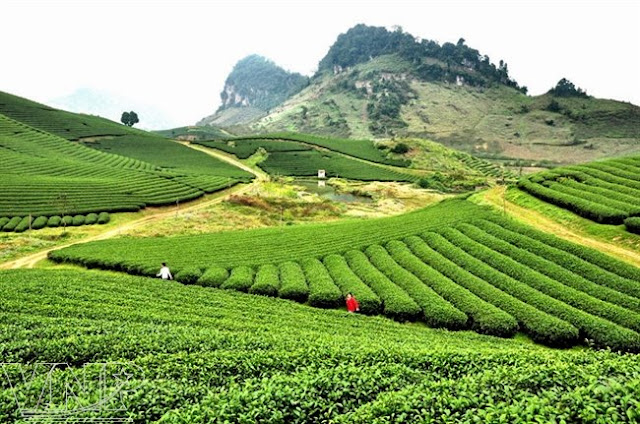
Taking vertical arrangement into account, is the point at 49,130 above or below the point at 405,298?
above

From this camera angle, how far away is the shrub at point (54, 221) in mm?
50416

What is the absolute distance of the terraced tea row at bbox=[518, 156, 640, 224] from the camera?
116 feet

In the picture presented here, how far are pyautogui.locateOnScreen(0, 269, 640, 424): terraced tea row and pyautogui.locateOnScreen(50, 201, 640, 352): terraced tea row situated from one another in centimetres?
309

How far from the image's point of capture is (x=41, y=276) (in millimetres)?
29609

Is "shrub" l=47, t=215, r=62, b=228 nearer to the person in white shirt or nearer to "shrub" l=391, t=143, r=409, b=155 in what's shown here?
the person in white shirt

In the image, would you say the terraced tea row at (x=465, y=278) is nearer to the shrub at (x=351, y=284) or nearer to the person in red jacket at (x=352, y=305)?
the shrub at (x=351, y=284)

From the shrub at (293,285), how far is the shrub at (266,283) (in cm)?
44

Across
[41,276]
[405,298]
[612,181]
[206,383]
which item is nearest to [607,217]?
[612,181]

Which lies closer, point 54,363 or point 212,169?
point 54,363

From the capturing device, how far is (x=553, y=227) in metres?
37.2

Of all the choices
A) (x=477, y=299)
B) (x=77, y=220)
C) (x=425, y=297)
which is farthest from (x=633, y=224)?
(x=77, y=220)

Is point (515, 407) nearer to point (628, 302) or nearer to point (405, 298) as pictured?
point (405, 298)

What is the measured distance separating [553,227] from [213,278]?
28.8 metres

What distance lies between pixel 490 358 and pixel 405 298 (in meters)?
12.7
